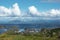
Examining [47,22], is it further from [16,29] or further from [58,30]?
[16,29]

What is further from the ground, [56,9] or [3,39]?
[56,9]

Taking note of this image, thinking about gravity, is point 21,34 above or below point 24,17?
below

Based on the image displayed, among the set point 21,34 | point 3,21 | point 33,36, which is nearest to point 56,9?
point 33,36

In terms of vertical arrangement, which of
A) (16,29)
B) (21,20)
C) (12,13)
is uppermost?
(12,13)

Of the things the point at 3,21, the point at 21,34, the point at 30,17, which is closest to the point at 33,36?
the point at 21,34

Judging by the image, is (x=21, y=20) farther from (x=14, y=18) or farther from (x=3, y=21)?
(x=3, y=21)

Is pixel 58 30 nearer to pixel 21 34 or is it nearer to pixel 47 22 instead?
pixel 47 22

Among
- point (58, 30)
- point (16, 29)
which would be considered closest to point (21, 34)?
point (16, 29)

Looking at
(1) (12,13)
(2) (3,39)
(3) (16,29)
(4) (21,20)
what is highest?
(1) (12,13)
